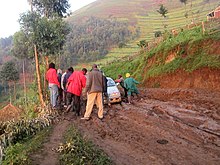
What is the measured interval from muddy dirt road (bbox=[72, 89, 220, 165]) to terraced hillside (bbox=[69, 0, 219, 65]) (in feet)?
203

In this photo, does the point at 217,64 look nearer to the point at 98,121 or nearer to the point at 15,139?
Answer: the point at 98,121

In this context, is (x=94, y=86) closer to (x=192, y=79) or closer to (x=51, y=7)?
(x=192, y=79)

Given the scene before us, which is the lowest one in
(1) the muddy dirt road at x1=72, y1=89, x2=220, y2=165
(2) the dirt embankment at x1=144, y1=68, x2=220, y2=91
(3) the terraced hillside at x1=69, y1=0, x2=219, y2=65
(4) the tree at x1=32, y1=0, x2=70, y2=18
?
(1) the muddy dirt road at x1=72, y1=89, x2=220, y2=165

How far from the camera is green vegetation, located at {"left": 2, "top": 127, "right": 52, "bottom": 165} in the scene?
16.4 feet

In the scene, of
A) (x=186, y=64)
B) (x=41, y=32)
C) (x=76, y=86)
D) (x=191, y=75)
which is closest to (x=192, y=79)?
(x=191, y=75)

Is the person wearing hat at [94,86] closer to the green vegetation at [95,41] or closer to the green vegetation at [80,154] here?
the green vegetation at [80,154]

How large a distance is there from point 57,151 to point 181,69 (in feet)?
53.9

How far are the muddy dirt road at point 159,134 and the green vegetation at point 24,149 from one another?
1.19 m

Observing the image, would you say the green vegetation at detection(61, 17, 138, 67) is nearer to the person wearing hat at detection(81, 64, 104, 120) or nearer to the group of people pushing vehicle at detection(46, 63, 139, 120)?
the group of people pushing vehicle at detection(46, 63, 139, 120)

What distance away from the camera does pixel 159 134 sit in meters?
7.67

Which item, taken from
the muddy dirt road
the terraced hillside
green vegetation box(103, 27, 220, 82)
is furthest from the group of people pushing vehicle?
the terraced hillside

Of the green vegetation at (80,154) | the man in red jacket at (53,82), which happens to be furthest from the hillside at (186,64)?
the green vegetation at (80,154)

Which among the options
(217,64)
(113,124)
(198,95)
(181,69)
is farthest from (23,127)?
(181,69)

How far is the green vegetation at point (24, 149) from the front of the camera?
16.4ft
